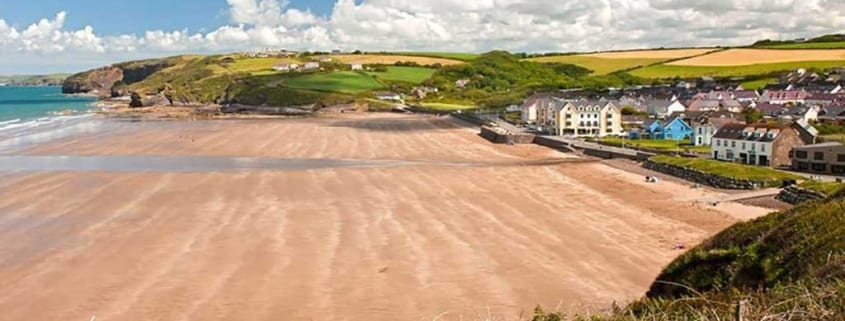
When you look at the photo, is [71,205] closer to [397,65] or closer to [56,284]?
[56,284]

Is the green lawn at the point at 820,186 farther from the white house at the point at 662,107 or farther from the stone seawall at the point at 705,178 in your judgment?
the white house at the point at 662,107

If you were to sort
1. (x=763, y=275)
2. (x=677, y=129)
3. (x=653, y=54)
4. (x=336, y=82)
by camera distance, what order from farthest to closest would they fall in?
(x=653, y=54), (x=336, y=82), (x=677, y=129), (x=763, y=275)

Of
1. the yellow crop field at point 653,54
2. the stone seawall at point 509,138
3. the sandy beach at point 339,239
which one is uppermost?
the yellow crop field at point 653,54

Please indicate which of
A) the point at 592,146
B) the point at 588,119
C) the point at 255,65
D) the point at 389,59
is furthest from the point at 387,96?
the point at 592,146

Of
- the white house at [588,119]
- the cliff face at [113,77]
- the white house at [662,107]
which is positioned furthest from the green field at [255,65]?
the white house at [588,119]

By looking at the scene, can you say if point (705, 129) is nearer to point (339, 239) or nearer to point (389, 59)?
point (339, 239)
